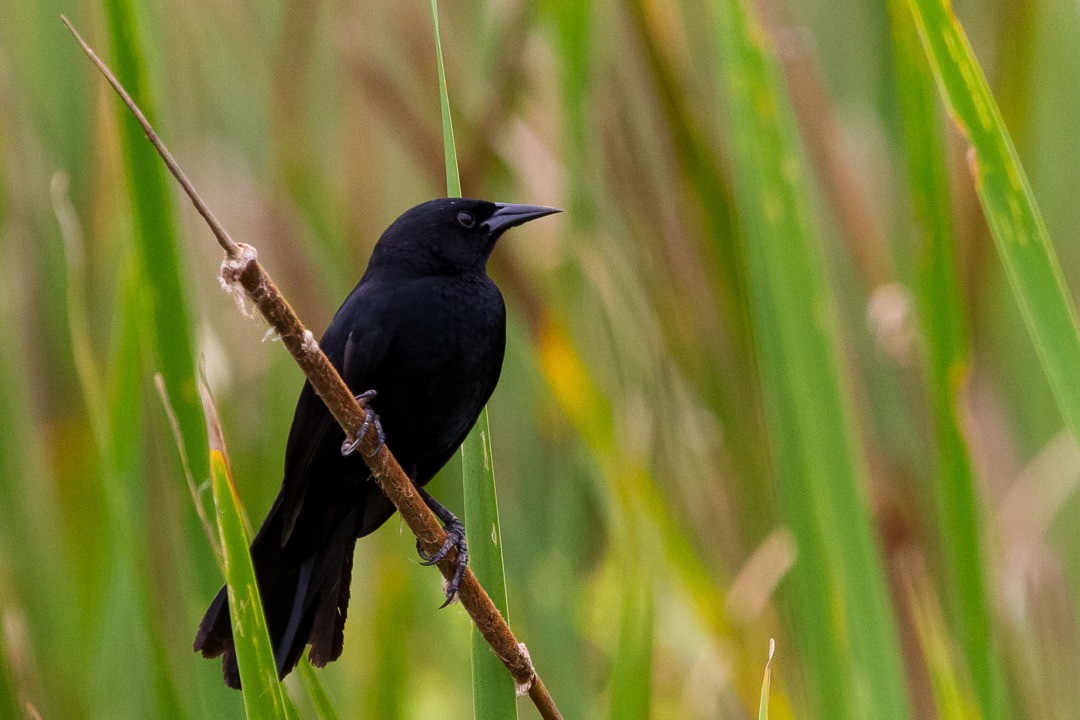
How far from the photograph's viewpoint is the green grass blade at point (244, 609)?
943mm

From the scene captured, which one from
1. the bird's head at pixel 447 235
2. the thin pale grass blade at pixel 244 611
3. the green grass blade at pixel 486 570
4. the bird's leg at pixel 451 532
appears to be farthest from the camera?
the bird's head at pixel 447 235

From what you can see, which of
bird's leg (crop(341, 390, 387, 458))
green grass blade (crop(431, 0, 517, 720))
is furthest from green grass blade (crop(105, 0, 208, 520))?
green grass blade (crop(431, 0, 517, 720))

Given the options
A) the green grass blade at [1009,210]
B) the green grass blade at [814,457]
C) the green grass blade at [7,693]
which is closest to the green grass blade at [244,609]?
the green grass blade at [814,457]

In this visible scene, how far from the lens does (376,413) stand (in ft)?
5.19

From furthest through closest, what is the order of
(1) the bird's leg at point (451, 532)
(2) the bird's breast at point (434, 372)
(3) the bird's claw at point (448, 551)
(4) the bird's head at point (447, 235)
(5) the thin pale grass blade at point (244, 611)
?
(4) the bird's head at point (447, 235), (2) the bird's breast at point (434, 372), (1) the bird's leg at point (451, 532), (3) the bird's claw at point (448, 551), (5) the thin pale grass blade at point (244, 611)

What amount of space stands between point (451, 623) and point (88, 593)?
1.82ft

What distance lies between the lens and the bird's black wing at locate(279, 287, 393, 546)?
149cm

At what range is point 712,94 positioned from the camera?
1.82 metres

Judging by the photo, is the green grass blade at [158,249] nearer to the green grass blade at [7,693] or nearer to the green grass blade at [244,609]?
the green grass blade at [244,609]

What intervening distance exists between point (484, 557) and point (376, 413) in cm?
53

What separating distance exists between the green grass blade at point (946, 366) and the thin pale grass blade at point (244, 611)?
0.63 m

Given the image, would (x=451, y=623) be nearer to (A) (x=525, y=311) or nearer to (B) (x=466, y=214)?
(A) (x=525, y=311)

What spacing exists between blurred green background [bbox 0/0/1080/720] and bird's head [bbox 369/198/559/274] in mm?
72

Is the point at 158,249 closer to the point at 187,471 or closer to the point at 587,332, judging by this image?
the point at 187,471
